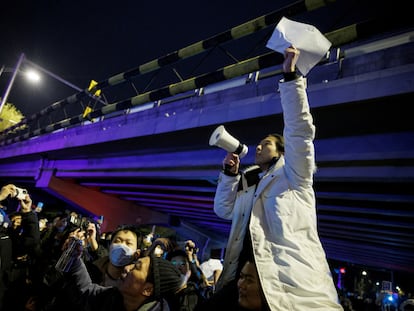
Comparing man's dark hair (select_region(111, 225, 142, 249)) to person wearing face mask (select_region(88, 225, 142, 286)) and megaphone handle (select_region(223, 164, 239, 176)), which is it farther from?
megaphone handle (select_region(223, 164, 239, 176))

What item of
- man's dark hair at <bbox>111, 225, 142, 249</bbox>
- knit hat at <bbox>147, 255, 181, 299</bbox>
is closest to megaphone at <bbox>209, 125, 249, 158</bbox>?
knit hat at <bbox>147, 255, 181, 299</bbox>

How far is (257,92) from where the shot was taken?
5.05 metres

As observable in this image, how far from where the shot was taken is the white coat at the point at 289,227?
158 cm

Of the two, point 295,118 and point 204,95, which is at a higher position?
point 204,95

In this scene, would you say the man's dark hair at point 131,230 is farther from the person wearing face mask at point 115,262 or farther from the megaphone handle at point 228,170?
the megaphone handle at point 228,170

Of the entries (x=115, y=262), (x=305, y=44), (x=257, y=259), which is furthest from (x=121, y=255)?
(x=305, y=44)

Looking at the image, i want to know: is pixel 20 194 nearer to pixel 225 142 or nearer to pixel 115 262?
pixel 115 262

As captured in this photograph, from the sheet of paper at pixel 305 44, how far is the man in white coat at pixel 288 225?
10cm

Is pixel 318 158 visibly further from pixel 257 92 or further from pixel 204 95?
pixel 204 95

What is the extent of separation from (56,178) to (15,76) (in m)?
6.58

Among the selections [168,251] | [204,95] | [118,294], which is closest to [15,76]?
[204,95]

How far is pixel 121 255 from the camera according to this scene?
8.79ft

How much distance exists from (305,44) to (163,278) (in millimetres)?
2255

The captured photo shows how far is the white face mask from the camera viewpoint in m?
2.67
